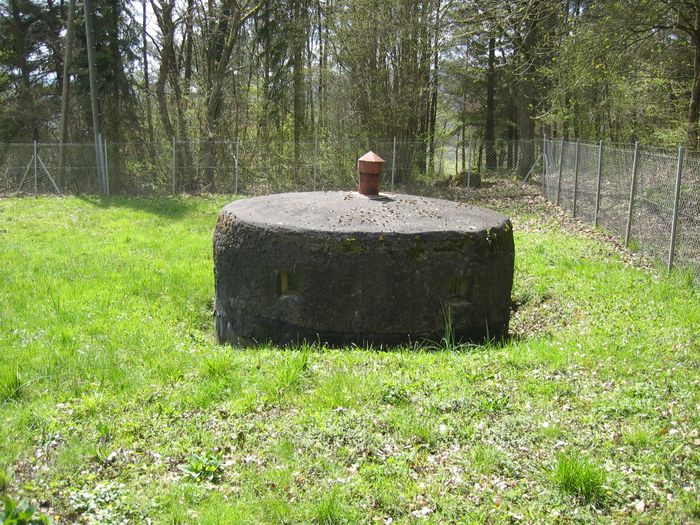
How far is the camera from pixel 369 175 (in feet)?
25.5

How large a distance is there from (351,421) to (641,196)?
8.36m

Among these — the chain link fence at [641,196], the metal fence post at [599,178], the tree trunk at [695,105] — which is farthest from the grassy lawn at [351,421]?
the tree trunk at [695,105]

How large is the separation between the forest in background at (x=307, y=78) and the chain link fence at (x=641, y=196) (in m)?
2.53

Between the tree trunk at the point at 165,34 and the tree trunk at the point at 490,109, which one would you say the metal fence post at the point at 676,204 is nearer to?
the tree trunk at the point at 490,109

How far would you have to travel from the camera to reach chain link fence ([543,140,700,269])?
874cm

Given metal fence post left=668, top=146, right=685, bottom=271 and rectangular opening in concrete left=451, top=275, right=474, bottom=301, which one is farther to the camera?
metal fence post left=668, top=146, right=685, bottom=271

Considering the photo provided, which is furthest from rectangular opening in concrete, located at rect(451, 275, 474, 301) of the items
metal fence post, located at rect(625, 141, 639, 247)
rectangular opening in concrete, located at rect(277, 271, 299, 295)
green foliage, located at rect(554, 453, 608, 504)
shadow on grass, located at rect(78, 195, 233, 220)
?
shadow on grass, located at rect(78, 195, 233, 220)

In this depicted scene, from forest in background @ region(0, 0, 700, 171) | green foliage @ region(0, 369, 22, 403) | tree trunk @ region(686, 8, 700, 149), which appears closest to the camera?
green foliage @ region(0, 369, 22, 403)

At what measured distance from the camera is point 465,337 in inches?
256

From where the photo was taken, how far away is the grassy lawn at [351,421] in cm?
341

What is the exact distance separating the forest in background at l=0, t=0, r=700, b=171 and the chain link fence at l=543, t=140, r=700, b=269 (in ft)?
8.30

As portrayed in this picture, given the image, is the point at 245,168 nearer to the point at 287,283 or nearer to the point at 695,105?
the point at 695,105

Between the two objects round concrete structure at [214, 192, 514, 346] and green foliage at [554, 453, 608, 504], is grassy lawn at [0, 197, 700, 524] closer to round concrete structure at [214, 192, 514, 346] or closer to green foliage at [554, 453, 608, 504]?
green foliage at [554, 453, 608, 504]

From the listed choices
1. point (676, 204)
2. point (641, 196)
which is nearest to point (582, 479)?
point (676, 204)
